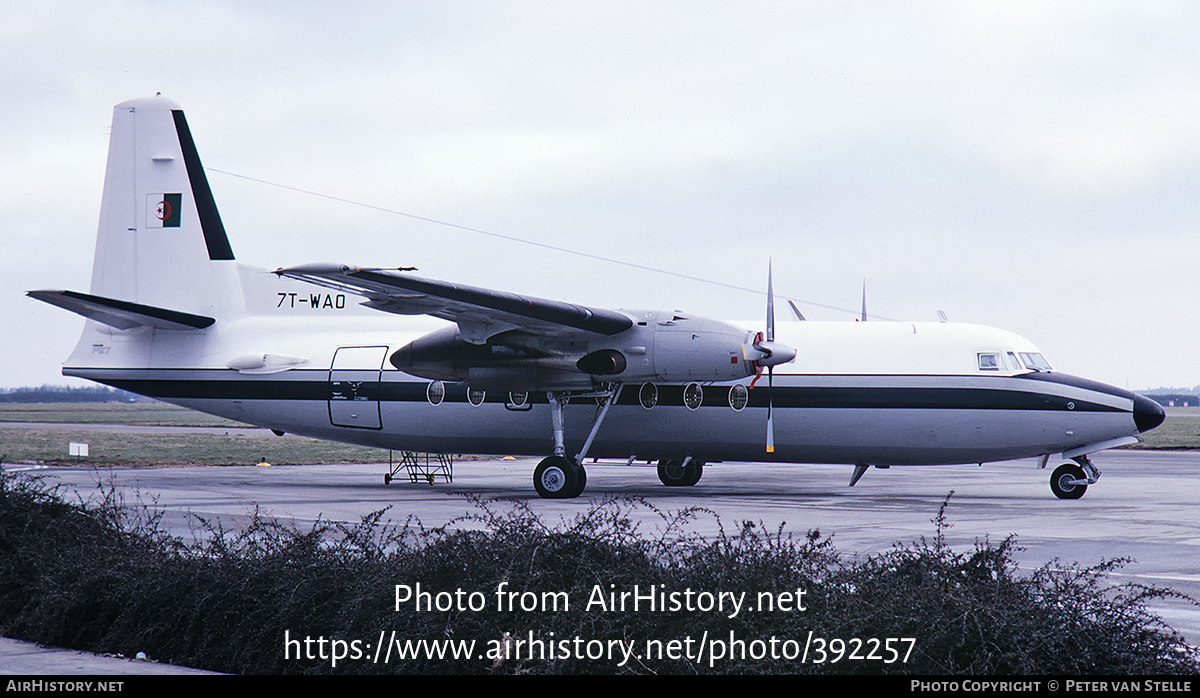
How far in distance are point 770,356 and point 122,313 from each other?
45.5ft

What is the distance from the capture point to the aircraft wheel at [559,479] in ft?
67.1

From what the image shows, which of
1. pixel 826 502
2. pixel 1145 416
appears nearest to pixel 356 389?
pixel 826 502

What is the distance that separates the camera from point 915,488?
24.6 meters

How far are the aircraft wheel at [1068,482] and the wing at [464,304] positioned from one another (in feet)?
28.6

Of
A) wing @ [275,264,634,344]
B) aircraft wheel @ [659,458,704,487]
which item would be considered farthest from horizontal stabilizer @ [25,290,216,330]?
aircraft wheel @ [659,458,704,487]

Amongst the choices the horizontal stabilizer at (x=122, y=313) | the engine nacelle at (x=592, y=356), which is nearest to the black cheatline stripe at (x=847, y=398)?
the engine nacelle at (x=592, y=356)

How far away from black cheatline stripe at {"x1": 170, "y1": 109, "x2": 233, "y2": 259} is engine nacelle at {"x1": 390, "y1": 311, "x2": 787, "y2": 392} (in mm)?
7081

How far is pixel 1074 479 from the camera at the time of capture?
66.9 feet

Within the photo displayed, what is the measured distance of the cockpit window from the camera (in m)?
20.4

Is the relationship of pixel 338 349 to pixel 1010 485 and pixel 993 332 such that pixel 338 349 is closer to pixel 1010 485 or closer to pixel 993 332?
pixel 993 332

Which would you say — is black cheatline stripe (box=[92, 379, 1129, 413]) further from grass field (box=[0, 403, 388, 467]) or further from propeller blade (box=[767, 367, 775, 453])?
grass field (box=[0, 403, 388, 467])

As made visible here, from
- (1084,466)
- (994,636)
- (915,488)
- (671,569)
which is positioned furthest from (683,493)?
(994,636)

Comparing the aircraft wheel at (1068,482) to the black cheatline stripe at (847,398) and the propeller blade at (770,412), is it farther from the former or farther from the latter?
the propeller blade at (770,412)
